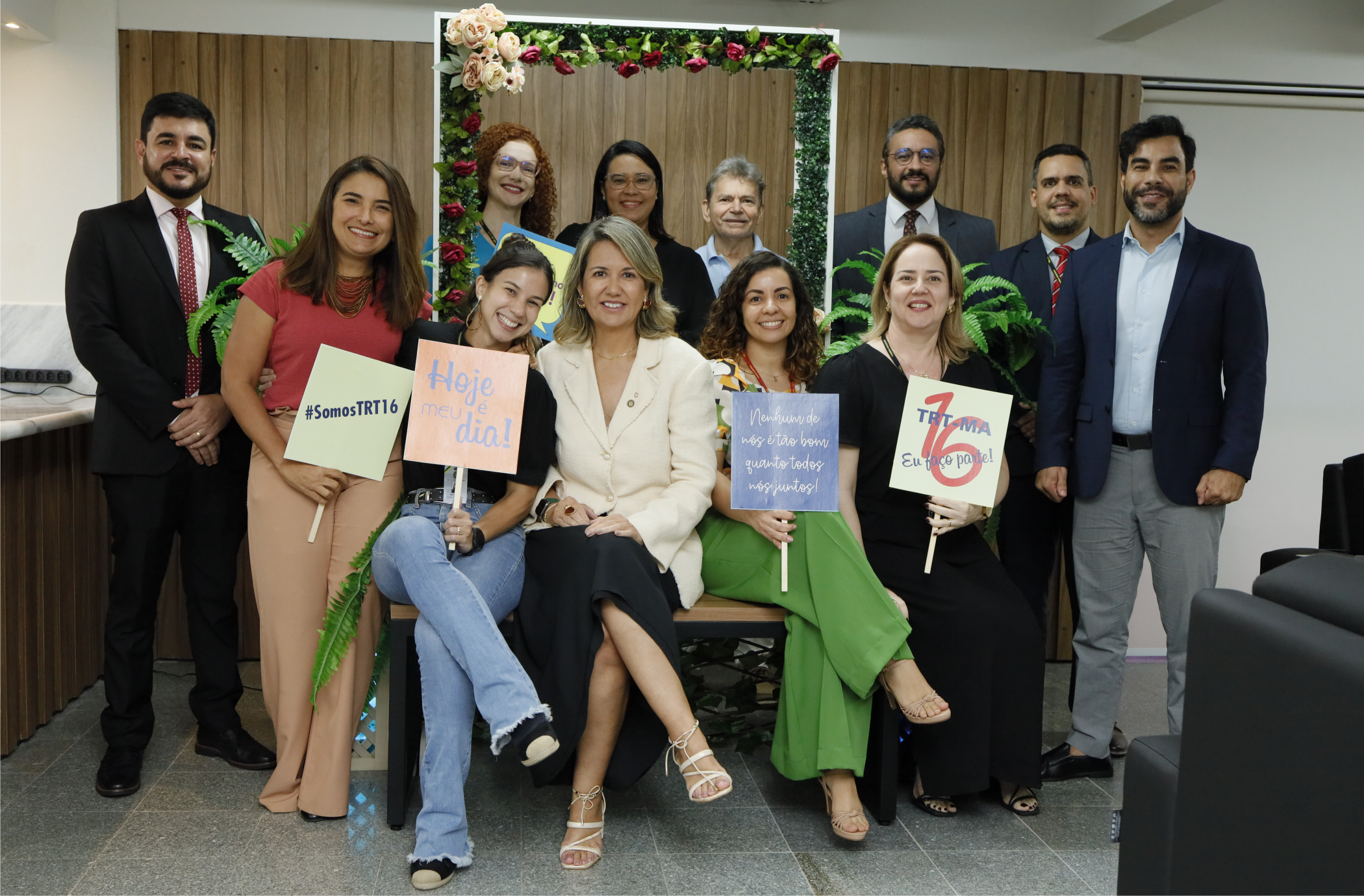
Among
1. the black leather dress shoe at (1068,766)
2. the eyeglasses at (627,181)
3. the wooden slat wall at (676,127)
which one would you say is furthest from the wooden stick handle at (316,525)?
the black leather dress shoe at (1068,766)

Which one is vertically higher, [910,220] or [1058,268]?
[910,220]

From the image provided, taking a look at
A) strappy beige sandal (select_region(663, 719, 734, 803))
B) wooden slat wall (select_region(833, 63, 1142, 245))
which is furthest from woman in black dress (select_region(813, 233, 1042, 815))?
wooden slat wall (select_region(833, 63, 1142, 245))

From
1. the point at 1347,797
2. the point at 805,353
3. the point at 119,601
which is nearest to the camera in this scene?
the point at 1347,797

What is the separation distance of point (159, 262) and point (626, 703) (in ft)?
6.39

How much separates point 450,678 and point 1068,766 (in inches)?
78.4

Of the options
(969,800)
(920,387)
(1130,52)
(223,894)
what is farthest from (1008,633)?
(1130,52)

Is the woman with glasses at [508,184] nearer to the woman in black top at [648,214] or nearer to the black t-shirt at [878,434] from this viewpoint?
the woman in black top at [648,214]

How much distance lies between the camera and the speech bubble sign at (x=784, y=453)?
9.38ft

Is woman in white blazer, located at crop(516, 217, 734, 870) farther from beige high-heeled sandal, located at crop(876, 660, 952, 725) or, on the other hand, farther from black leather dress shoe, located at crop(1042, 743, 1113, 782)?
black leather dress shoe, located at crop(1042, 743, 1113, 782)

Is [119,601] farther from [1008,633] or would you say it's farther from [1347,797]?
[1347,797]

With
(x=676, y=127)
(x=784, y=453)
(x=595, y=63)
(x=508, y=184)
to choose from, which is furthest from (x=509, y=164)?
(x=784, y=453)

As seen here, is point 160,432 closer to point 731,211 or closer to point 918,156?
point 731,211

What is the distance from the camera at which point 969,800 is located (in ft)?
10.2

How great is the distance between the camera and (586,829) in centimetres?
268
